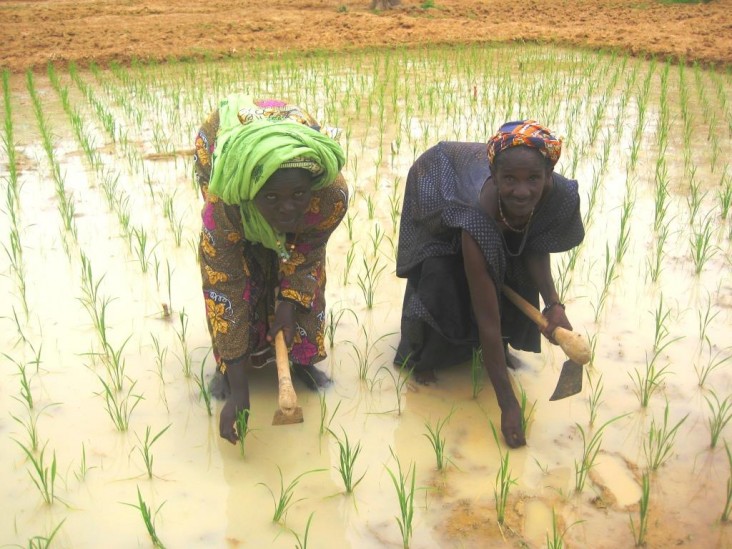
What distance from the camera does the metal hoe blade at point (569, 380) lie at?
2.29m

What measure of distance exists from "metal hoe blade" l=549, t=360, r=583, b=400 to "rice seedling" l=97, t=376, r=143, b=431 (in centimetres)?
128

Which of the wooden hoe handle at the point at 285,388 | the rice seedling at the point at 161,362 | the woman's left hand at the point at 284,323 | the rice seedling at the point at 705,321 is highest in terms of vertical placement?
the woman's left hand at the point at 284,323

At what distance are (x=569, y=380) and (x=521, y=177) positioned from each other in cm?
63

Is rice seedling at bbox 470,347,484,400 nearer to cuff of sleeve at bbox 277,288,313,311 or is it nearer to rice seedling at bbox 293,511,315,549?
cuff of sleeve at bbox 277,288,313,311

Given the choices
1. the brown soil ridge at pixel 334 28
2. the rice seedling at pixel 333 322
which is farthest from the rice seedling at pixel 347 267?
the brown soil ridge at pixel 334 28

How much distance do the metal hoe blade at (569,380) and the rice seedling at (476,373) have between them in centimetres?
27

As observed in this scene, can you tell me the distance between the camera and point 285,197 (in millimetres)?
2078

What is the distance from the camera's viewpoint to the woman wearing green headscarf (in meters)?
2.05

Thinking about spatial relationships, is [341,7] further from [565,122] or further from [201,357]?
[201,357]

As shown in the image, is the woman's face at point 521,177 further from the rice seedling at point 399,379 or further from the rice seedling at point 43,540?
the rice seedling at point 43,540

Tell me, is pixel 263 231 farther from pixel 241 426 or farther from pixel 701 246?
pixel 701 246

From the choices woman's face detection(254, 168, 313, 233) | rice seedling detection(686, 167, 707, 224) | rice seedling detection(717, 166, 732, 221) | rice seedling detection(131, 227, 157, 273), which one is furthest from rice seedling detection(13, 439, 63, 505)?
rice seedling detection(717, 166, 732, 221)

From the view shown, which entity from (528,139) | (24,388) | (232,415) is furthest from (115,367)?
(528,139)

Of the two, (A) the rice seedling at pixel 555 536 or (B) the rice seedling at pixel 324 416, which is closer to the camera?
(A) the rice seedling at pixel 555 536
